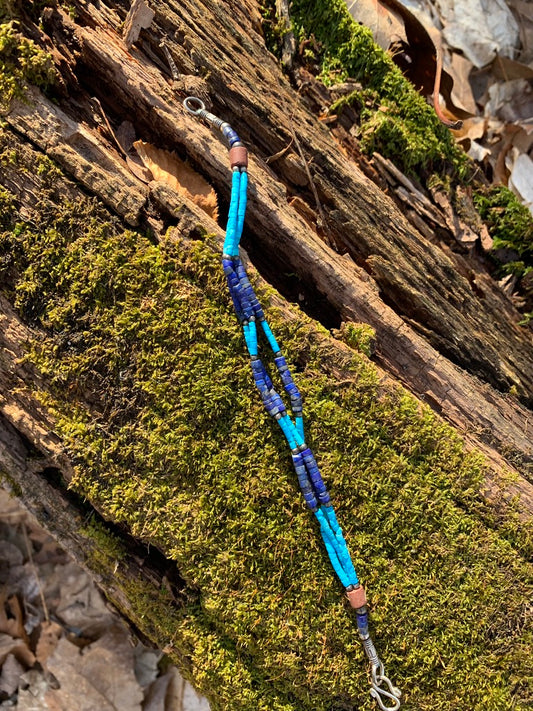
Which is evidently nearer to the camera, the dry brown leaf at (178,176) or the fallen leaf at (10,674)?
the dry brown leaf at (178,176)

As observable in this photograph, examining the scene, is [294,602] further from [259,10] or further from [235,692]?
[259,10]

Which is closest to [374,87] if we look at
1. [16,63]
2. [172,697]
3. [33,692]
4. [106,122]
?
[106,122]

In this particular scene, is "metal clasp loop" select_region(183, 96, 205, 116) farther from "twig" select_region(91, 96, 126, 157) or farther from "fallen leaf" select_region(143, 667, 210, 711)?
"fallen leaf" select_region(143, 667, 210, 711)

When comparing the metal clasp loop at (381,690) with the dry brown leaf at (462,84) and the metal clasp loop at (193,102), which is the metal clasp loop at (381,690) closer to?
the metal clasp loop at (193,102)

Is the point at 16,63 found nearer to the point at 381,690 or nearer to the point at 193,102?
the point at 193,102

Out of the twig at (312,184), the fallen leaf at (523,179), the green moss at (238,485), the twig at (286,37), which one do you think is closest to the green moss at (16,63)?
the green moss at (238,485)

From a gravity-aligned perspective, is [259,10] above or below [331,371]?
above

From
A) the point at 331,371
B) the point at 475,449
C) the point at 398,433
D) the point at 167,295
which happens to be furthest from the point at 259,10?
the point at 475,449
